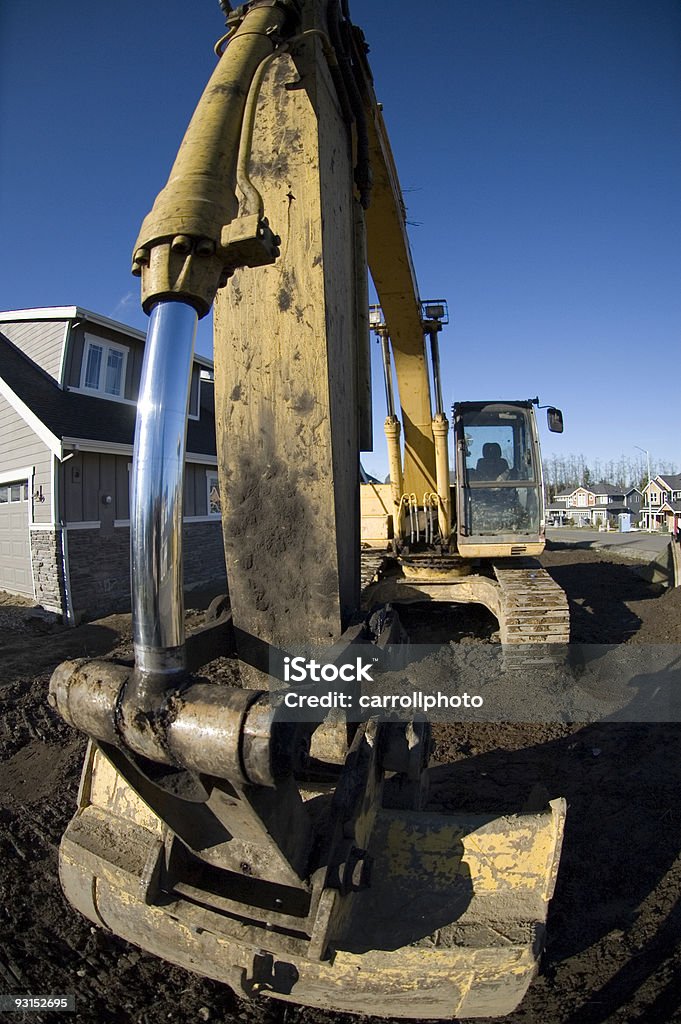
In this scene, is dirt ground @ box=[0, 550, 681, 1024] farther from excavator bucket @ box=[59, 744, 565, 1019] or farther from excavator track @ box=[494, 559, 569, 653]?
excavator track @ box=[494, 559, 569, 653]

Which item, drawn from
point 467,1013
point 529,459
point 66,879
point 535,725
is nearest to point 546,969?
point 467,1013

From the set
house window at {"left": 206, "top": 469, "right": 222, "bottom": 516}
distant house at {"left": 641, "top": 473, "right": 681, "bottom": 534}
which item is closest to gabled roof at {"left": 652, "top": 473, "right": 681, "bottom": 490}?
distant house at {"left": 641, "top": 473, "right": 681, "bottom": 534}

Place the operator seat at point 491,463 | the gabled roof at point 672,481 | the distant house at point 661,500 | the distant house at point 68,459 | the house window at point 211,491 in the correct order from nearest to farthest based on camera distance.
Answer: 1. the operator seat at point 491,463
2. the distant house at point 68,459
3. the house window at point 211,491
4. the distant house at point 661,500
5. the gabled roof at point 672,481

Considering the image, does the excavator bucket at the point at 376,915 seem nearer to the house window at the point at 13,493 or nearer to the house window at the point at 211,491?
the house window at the point at 13,493

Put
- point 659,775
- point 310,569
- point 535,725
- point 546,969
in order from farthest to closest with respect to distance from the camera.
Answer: point 535,725, point 659,775, point 546,969, point 310,569

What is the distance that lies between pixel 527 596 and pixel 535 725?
4.61 ft

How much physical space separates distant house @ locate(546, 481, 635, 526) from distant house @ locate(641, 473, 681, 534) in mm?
2524

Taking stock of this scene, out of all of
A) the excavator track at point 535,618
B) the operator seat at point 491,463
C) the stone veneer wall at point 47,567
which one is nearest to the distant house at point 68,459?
the stone veneer wall at point 47,567

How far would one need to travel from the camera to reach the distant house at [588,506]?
59.1 meters

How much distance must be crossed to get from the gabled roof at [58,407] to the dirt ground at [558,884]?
5.58 meters

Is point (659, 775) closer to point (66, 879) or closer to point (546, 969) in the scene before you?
point (546, 969)

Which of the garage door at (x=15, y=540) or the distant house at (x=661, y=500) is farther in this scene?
the distant house at (x=661, y=500)

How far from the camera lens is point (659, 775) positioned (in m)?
4.11

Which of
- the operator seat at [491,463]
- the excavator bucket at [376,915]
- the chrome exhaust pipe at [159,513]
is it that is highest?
the operator seat at [491,463]
